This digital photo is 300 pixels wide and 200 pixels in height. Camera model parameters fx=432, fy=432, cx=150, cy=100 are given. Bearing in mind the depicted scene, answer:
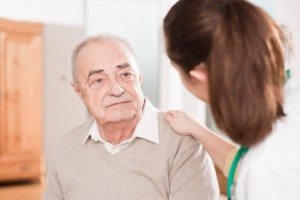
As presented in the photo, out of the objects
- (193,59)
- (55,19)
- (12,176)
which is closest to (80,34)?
(55,19)

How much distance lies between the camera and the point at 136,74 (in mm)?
1591

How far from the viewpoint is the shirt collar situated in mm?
1527

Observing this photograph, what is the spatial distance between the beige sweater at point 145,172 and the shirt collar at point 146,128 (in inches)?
0.8

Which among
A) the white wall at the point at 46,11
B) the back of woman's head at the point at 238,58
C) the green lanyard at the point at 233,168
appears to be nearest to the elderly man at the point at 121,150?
the green lanyard at the point at 233,168

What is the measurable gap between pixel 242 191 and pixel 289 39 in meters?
0.39

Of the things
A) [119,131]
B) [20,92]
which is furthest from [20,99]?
[119,131]

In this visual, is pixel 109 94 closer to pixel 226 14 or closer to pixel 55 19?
pixel 226 14

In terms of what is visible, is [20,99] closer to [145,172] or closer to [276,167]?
[145,172]

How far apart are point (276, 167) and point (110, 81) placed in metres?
0.75

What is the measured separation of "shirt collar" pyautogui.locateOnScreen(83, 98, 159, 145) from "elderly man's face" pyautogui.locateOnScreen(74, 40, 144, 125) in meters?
0.04

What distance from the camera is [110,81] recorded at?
60.4 inches

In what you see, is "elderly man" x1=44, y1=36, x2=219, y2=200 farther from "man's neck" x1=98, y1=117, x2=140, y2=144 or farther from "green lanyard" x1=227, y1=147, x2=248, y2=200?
"green lanyard" x1=227, y1=147, x2=248, y2=200

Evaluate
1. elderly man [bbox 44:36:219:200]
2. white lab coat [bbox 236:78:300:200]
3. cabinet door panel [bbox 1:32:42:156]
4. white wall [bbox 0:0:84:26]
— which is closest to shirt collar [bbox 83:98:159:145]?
elderly man [bbox 44:36:219:200]

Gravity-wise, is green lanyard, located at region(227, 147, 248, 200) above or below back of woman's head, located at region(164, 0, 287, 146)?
below
